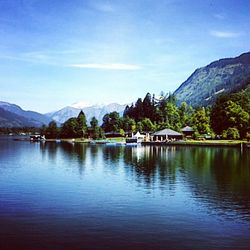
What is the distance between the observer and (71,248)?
17.5 metres

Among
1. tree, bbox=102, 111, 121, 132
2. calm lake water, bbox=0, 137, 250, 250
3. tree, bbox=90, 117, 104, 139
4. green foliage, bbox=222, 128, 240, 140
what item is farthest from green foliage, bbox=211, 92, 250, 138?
calm lake water, bbox=0, 137, 250, 250

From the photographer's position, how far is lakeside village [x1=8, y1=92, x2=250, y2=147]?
4346 inches

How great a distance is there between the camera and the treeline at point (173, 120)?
110 metres

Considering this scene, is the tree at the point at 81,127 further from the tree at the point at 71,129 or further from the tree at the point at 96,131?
the tree at the point at 96,131

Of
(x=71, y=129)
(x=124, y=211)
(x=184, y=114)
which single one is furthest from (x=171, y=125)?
(x=124, y=211)

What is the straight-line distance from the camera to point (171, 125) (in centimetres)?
14450

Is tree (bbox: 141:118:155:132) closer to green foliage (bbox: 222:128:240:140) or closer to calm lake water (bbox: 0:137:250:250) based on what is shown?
green foliage (bbox: 222:128:240:140)

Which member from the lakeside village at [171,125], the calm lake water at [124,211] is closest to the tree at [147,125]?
the lakeside village at [171,125]

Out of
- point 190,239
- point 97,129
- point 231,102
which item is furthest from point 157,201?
point 97,129

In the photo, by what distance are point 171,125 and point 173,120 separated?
8.17m

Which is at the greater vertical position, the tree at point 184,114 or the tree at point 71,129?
the tree at point 184,114

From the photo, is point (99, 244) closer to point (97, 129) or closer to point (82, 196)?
point (82, 196)

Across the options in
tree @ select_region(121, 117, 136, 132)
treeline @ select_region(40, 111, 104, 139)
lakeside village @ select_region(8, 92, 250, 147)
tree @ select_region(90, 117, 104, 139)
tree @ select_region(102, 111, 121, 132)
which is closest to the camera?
lakeside village @ select_region(8, 92, 250, 147)

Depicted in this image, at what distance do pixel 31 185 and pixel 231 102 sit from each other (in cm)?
8738
